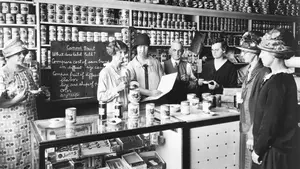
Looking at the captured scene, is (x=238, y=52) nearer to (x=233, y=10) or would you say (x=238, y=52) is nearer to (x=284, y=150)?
(x=233, y=10)

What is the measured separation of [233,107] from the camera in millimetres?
2719

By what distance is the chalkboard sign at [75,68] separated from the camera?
151 inches

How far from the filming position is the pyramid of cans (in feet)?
12.2

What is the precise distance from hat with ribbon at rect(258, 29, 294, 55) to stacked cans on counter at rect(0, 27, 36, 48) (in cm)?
300

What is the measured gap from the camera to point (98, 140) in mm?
1740

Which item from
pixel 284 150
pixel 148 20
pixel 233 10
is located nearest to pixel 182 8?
pixel 148 20

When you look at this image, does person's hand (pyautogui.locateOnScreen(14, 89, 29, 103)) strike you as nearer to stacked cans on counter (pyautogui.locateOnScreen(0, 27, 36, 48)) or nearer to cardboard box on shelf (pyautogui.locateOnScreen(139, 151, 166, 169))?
cardboard box on shelf (pyautogui.locateOnScreen(139, 151, 166, 169))

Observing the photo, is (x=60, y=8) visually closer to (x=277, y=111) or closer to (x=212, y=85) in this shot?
(x=212, y=85)

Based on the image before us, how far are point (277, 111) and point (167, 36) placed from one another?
3256 millimetres

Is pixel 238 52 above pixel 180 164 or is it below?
above

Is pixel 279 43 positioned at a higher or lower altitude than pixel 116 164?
higher

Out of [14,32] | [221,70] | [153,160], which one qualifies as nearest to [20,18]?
[14,32]

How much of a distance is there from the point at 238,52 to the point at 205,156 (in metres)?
4.07

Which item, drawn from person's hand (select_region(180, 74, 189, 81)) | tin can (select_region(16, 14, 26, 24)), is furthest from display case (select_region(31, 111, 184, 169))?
tin can (select_region(16, 14, 26, 24))
